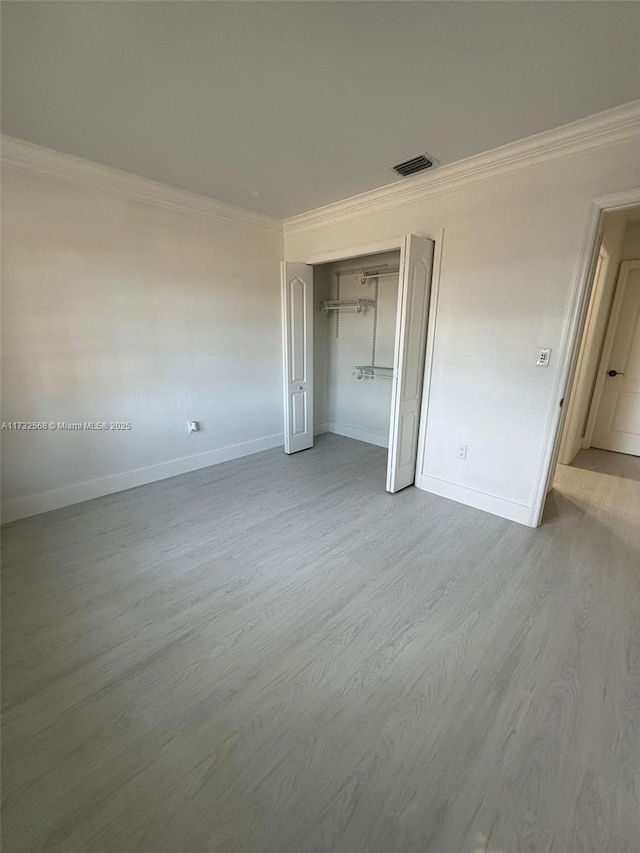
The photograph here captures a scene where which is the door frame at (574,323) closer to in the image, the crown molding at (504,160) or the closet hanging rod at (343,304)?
the crown molding at (504,160)

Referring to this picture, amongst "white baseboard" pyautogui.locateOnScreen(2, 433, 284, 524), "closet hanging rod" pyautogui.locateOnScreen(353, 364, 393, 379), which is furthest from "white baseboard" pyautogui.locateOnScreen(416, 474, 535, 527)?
"white baseboard" pyautogui.locateOnScreen(2, 433, 284, 524)

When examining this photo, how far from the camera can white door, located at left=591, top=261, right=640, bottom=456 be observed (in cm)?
410

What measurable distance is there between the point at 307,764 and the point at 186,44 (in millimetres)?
2986

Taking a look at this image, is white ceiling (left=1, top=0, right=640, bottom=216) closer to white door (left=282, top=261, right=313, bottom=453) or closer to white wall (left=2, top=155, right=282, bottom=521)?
white wall (left=2, top=155, right=282, bottom=521)

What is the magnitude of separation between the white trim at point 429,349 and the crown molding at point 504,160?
38cm

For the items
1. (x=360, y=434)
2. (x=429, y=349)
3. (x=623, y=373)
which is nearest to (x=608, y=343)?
(x=623, y=373)

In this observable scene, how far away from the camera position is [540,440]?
101 inches

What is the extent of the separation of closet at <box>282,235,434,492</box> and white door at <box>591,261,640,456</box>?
2.72 meters

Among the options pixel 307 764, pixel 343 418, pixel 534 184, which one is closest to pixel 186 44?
pixel 534 184

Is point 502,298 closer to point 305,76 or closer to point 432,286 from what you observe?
point 432,286

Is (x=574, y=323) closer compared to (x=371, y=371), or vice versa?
(x=574, y=323)

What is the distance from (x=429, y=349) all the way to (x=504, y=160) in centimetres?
137

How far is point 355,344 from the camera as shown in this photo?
465cm

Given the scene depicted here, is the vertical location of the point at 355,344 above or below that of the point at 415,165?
below
